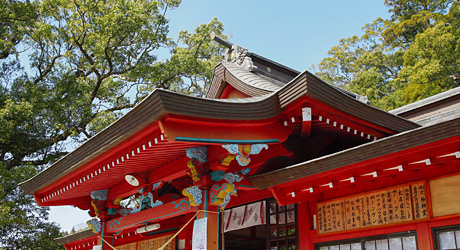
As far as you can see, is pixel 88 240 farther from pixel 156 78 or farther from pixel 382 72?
pixel 382 72

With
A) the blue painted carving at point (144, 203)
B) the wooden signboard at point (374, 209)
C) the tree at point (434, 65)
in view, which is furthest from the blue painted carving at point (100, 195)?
the tree at point (434, 65)

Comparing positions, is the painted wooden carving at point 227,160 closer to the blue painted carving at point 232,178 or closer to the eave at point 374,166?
the blue painted carving at point 232,178

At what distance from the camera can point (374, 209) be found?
5.11 metres

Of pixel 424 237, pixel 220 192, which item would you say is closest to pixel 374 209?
pixel 424 237

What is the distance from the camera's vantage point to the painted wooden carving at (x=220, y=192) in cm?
564

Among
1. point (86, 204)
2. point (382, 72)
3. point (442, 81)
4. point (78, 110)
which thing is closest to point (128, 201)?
point (78, 110)

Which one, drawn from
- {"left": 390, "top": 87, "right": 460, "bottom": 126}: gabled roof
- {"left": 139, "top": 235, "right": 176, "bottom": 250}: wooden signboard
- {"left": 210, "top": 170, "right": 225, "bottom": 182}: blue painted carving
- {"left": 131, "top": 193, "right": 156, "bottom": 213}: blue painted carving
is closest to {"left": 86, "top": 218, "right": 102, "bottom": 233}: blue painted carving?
{"left": 131, "top": 193, "right": 156, "bottom": 213}: blue painted carving

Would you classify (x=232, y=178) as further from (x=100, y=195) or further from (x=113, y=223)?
(x=100, y=195)

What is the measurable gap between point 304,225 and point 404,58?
69.4 feet

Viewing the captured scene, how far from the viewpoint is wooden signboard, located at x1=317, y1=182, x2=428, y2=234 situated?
4719mm

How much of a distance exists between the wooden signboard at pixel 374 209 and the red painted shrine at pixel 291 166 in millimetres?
13

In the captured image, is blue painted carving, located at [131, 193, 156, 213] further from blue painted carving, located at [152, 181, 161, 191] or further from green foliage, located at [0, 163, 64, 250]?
green foliage, located at [0, 163, 64, 250]

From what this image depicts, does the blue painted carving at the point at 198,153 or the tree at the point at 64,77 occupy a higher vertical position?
the tree at the point at 64,77

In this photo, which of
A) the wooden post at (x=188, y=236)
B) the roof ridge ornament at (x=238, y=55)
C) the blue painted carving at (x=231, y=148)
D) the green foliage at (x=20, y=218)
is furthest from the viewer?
the green foliage at (x=20, y=218)
